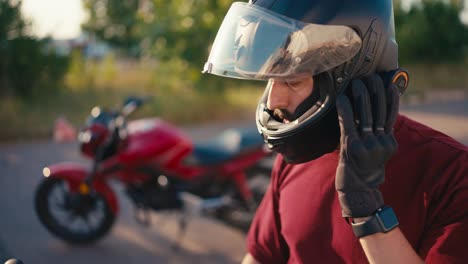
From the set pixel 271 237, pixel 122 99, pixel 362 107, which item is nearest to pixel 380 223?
pixel 362 107

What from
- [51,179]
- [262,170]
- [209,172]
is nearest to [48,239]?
[51,179]

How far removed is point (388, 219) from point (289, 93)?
0.45 metres

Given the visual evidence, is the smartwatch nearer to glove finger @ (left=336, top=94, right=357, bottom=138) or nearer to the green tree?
glove finger @ (left=336, top=94, right=357, bottom=138)

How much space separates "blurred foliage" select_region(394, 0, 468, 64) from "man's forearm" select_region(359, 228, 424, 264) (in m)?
17.9

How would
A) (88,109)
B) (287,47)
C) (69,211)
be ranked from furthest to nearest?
1. (88,109)
2. (69,211)
3. (287,47)

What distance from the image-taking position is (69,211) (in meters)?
5.07

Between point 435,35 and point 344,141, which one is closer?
point 344,141

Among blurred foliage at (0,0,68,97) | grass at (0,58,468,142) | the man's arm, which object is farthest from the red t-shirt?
blurred foliage at (0,0,68,97)

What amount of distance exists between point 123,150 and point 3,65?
7947mm

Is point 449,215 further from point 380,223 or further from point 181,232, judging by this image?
point 181,232

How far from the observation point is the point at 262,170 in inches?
201

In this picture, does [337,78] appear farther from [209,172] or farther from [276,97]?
[209,172]

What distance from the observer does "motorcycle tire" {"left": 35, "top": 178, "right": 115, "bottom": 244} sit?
5.05 meters

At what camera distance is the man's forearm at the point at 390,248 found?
141 cm
